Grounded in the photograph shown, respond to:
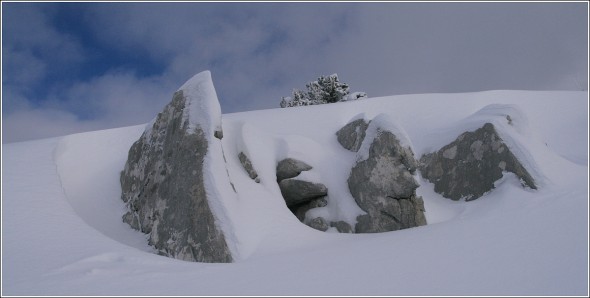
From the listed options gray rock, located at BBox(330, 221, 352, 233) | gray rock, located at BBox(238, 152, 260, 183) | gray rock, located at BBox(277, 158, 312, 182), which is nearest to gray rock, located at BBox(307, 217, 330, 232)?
gray rock, located at BBox(330, 221, 352, 233)

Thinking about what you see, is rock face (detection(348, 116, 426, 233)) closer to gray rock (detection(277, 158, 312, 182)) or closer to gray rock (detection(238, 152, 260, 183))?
gray rock (detection(277, 158, 312, 182))

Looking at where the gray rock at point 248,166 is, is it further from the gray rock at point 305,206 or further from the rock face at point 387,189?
the rock face at point 387,189

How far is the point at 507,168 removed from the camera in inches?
414

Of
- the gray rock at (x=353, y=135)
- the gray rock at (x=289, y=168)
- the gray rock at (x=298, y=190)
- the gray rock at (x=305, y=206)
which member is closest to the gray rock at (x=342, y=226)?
the gray rock at (x=305, y=206)

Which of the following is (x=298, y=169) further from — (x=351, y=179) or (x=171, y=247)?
(x=171, y=247)

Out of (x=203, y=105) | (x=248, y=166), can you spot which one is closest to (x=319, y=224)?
(x=248, y=166)

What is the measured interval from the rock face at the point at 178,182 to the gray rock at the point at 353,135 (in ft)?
19.7

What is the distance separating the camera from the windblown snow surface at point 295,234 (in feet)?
13.5

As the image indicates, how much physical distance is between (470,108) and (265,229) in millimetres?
15851

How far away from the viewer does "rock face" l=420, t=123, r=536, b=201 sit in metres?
10.7

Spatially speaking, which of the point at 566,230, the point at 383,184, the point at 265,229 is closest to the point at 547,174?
the point at 383,184

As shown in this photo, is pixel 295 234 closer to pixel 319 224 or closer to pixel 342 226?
pixel 319 224

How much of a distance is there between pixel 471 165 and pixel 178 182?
946 centimetres

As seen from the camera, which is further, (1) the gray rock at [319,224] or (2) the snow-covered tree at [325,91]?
(2) the snow-covered tree at [325,91]
